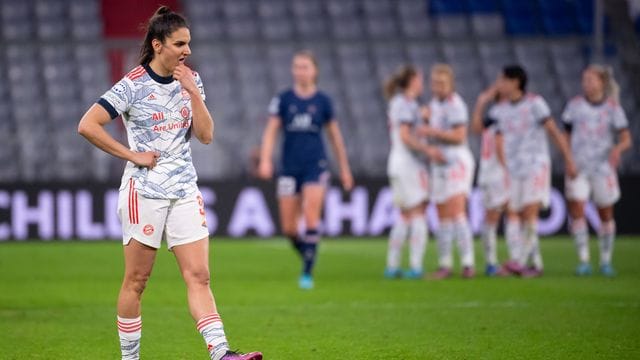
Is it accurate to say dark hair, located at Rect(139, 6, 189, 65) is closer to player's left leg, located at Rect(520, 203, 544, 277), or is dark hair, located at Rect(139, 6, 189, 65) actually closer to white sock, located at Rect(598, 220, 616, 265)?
player's left leg, located at Rect(520, 203, 544, 277)

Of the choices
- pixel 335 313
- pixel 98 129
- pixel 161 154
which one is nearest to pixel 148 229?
pixel 161 154

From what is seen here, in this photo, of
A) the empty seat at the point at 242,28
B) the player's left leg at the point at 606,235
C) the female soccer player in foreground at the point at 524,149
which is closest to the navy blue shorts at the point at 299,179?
the female soccer player in foreground at the point at 524,149

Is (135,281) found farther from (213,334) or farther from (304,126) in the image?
(304,126)

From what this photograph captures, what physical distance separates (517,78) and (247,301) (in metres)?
4.27

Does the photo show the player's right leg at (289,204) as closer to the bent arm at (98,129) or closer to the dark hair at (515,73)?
the dark hair at (515,73)

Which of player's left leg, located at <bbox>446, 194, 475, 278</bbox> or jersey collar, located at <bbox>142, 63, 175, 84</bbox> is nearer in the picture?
jersey collar, located at <bbox>142, 63, 175, 84</bbox>

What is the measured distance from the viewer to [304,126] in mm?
13461

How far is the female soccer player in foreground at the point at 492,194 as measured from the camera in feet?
48.5

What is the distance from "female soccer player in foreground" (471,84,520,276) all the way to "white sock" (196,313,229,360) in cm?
802

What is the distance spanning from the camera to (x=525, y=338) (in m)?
9.20

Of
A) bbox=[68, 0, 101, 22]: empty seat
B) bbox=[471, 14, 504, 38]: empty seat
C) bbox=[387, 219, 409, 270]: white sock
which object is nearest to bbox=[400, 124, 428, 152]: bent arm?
bbox=[387, 219, 409, 270]: white sock

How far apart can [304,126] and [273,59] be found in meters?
13.1

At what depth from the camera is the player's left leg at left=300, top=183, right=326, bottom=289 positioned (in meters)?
13.2

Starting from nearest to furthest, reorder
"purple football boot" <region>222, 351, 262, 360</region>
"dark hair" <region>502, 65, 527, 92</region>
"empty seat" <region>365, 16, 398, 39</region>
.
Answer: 1. "purple football boot" <region>222, 351, 262, 360</region>
2. "dark hair" <region>502, 65, 527, 92</region>
3. "empty seat" <region>365, 16, 398, 39</region>
